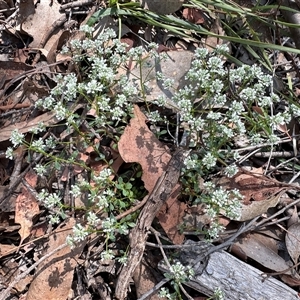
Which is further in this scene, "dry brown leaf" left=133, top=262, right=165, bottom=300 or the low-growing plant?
"dry brown leaf" left=133, top=262, right=165, bottom=300

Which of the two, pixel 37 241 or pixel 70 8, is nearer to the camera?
pixel 37 241

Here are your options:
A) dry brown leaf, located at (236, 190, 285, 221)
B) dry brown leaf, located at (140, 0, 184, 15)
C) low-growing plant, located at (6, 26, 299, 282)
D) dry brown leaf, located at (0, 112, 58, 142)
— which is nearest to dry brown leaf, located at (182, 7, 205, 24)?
dry brown leaf, located at (140, 0, 184, 15)

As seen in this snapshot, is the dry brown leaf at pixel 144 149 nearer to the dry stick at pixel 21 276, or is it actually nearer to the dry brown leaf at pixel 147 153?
the dry brown leaf at pixel 147 153

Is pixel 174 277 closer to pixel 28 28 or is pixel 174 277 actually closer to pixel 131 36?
pixel 131 36

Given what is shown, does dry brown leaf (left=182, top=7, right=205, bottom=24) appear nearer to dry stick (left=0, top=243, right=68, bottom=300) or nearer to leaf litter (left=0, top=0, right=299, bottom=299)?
leaf litter (left=0, top=0, right=299, bottom=299)

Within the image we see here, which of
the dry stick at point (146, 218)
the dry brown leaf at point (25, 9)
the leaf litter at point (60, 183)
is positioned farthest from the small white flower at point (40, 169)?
the dry brown leaf at point (25, 9)

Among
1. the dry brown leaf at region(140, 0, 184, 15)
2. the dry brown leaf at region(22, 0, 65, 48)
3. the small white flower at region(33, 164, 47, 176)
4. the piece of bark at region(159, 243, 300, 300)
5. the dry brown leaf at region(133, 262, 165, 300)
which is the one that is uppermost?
the dry brown leaf at region(140, 0, 184, 15)

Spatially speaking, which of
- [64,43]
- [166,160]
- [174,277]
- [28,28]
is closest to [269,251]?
[174,277]
